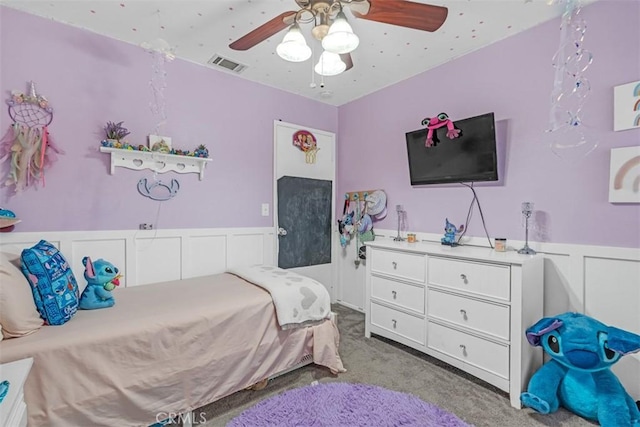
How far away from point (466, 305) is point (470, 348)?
30 cm

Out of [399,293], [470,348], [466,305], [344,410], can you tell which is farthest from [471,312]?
[344,410]

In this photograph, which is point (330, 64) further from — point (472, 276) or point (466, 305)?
point (466, 305)

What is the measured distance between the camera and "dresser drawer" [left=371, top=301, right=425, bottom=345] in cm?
238

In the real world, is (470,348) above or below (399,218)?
below

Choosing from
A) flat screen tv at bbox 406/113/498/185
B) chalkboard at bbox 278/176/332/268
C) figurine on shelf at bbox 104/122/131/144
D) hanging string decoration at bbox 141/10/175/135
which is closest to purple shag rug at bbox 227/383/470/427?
chalkboard at bbox 278/176/332/268

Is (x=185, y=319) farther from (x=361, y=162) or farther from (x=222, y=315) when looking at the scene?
(x=361, y=162)

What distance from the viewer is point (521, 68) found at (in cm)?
220

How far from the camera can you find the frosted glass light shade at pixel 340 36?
142cm

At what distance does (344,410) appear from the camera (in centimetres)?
175

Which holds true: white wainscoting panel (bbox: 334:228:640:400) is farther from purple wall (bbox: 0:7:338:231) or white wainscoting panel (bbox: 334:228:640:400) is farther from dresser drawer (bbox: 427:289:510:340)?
purple wall (bbox: 0:7:338:231)

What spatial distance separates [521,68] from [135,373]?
3238 millimetres

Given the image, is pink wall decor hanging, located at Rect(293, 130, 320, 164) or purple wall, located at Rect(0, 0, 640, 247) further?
pink wall decor hanging, located at Rect(293, 130, 320, 164)

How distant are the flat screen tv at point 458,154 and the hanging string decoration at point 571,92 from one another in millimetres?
395

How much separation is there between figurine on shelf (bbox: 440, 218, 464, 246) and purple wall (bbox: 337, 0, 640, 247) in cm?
9
